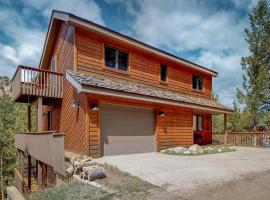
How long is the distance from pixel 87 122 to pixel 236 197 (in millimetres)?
6343

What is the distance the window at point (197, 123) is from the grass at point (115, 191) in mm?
12849

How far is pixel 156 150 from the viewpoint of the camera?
12797mm

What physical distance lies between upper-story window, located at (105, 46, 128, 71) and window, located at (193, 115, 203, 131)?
26.8 feet

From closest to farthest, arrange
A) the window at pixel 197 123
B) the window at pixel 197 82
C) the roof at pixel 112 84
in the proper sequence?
the roof at pixel 112 84 → the window at pixel 197 82 → the window at pixel 197 123

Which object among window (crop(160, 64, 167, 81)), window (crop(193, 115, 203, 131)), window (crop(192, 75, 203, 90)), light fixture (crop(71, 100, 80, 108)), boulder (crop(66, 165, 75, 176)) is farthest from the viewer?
window (crop(193, 115, 203, 131))

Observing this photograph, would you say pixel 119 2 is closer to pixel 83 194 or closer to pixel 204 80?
pixel 204 80

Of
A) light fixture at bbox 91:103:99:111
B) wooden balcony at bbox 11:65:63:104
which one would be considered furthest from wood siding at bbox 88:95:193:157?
wooden balcony at bbox 11:65:63:104

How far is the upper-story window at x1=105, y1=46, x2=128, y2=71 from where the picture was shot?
12.1 m

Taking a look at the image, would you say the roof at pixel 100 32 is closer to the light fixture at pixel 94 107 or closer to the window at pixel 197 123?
the light fixture at pixel 94 107

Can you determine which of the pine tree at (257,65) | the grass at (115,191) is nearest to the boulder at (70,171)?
the grass at (115,191)

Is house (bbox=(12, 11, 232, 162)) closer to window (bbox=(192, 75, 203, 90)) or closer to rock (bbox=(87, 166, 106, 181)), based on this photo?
window (bbox=(192, 75, 203, 90))

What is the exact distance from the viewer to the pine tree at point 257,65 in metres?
23.3

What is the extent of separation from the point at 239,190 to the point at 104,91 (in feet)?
19.7

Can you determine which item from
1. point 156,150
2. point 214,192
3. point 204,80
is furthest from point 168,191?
point 204,80
